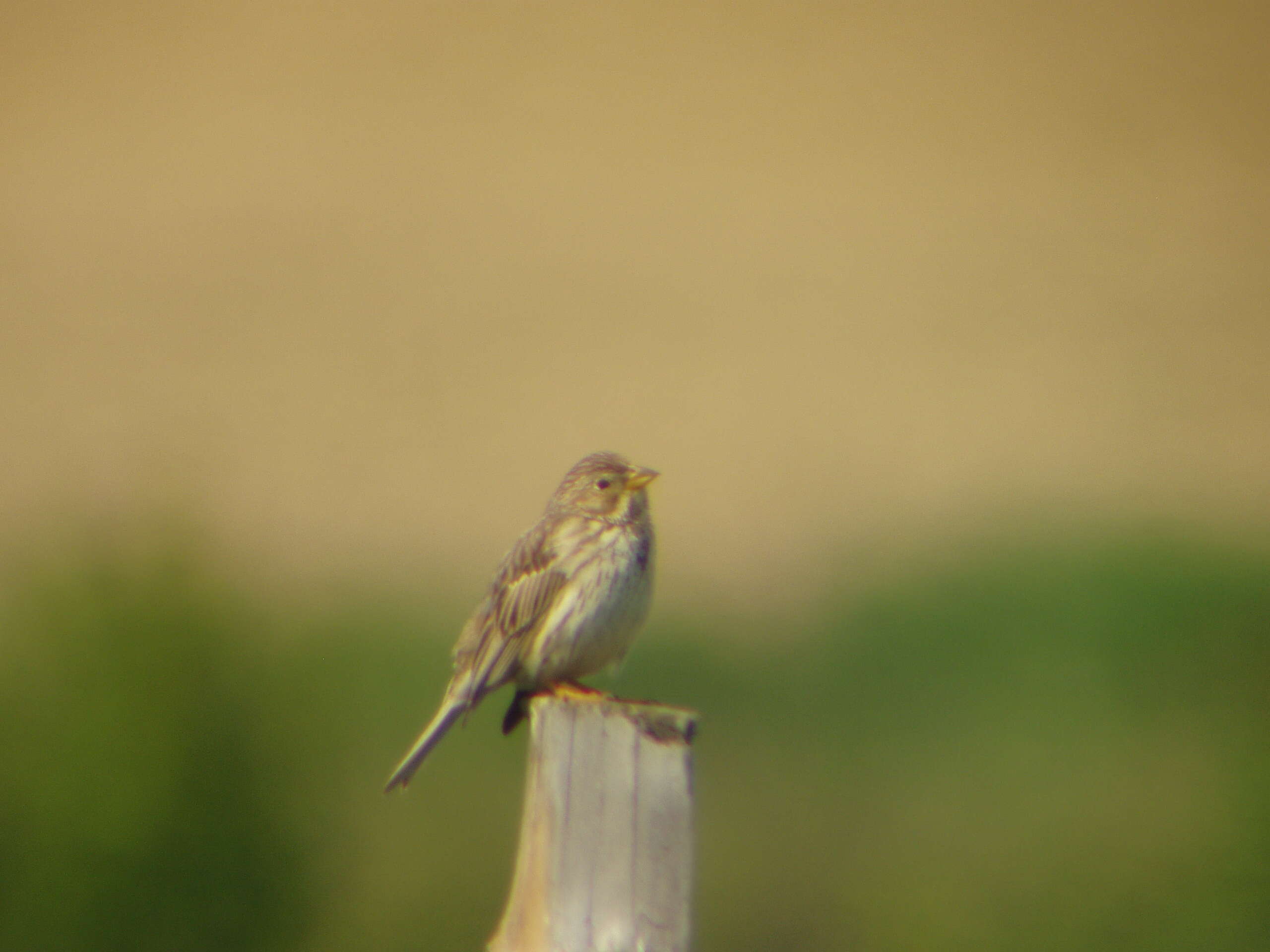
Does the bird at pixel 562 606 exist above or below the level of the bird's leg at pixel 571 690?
above

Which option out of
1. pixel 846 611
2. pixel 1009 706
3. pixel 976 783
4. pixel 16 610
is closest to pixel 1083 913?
pixel 976 783

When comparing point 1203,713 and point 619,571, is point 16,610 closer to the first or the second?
point 619,571

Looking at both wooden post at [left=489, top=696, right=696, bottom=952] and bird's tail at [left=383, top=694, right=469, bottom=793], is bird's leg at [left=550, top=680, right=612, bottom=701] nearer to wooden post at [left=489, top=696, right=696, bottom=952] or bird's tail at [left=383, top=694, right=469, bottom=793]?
bird's tail at [left=383, top=694, right=469, bottom=793]

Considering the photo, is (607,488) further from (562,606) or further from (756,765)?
(756,765)

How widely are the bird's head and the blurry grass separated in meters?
Answer: 2.95

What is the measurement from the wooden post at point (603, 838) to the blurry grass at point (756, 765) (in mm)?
4936

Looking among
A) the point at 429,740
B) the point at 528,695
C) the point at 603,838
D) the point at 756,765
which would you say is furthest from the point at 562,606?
the point at 756,765

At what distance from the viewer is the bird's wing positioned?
5363 mm

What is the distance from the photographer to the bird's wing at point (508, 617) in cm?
536

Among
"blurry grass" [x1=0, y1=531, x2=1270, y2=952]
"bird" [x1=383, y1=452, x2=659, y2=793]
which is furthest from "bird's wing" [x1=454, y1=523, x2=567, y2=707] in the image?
"blurry grass" [x1=0, y1=531, x2=1270, y2=952]

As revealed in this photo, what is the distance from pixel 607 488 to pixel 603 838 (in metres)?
2.87

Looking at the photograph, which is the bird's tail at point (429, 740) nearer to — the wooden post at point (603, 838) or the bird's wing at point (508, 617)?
the bird's wing at point (508, 617)

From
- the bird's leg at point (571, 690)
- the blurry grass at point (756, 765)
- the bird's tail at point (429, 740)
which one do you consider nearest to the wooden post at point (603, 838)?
the bird's tail at point (429, 740)

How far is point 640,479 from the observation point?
5793mm
